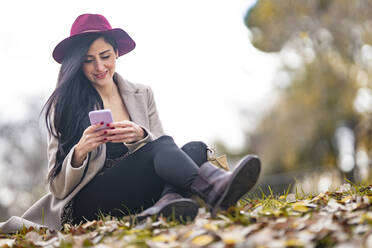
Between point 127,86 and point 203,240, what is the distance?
2.03 metres

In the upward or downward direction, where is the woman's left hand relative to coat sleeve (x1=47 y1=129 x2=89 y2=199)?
upward

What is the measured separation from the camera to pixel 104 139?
315cm

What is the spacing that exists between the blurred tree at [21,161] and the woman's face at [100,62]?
12.3 m

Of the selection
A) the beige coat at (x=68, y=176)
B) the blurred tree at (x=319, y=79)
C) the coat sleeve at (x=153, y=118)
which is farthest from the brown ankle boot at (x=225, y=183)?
the blurred tree at (x=319, y=79)

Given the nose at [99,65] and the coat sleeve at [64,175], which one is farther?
the nose at [99,65]

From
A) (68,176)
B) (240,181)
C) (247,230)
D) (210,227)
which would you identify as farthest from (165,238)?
(68,176)

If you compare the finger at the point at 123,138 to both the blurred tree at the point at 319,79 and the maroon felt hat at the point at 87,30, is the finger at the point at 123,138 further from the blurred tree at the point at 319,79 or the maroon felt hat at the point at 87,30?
the blurred tree at the point at 319,79

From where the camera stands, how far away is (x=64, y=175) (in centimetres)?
334

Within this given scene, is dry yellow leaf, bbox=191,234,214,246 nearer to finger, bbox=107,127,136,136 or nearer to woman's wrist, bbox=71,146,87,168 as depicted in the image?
finger, bbox=107,127,136,136

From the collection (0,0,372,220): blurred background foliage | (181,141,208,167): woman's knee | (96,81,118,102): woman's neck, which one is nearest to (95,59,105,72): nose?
(96,81,118,102): woman's neck

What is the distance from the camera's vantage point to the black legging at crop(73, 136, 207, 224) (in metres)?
2.99

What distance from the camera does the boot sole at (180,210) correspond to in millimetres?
2664

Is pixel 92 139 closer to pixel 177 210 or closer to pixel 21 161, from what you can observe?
pixel 177 210

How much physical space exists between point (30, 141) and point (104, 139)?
13.7m
